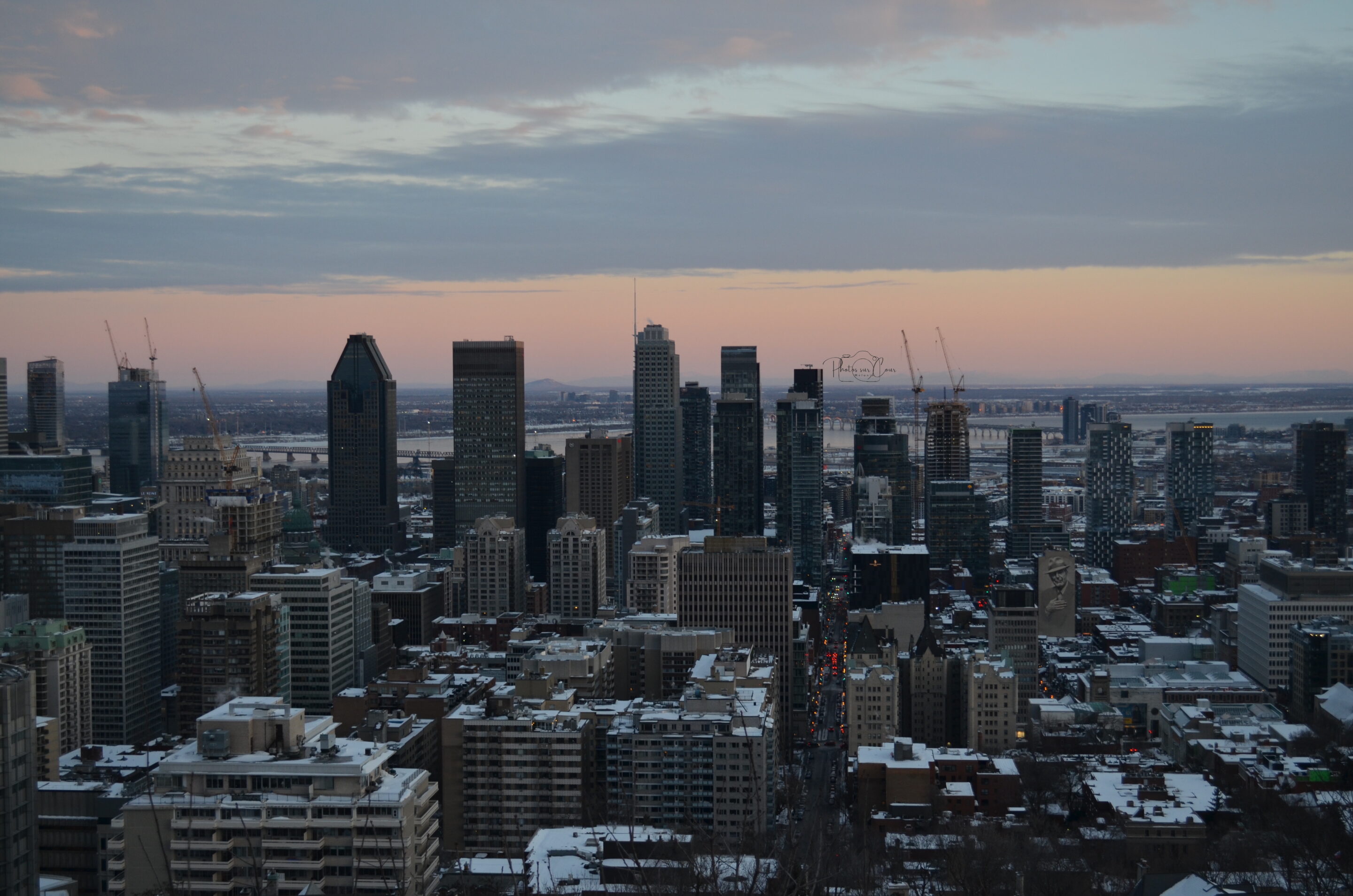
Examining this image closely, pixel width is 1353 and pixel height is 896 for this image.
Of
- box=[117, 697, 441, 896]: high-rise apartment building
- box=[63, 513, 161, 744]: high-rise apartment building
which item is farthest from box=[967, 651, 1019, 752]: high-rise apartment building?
box=[117, 697, 441, 896]: high-rise apartment building

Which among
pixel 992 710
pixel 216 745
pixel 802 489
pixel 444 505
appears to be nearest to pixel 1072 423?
pixel 802 489

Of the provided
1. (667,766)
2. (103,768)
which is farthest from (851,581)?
(103,768)

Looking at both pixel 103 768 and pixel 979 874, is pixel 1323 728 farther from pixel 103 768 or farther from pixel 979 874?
pixel 103 768

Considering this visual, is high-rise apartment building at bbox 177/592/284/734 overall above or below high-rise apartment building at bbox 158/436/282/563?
below

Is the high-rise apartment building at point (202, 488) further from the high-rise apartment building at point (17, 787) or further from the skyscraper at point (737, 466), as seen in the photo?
the high-rise apartment building at point (17, 787)

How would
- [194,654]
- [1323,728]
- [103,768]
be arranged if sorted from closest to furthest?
[103,768] < [194,654] < [1323,728]

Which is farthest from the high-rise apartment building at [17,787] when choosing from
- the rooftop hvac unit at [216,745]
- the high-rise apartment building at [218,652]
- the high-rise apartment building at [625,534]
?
the high-rise apartment building at [625,534]

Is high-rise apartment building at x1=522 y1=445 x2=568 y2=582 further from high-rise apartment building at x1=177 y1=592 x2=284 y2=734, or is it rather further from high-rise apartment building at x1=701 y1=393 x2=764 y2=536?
high-rise apartment building at x1=177 y1=592 x2=284 y2=734
